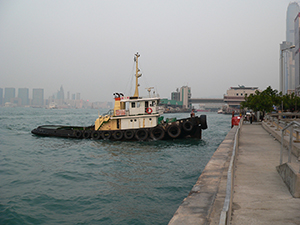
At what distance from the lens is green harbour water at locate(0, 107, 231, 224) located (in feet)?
24.1

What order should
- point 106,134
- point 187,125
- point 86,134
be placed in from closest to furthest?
point 187,125 < point 106,134 < point 86,134

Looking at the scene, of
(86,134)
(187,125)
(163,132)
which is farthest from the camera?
(86,134)

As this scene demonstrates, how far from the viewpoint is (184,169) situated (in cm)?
1240

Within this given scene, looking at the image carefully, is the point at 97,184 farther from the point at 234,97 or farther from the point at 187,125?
the point at 234,97

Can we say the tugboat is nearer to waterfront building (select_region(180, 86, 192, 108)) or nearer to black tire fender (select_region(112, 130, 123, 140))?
black tire fender (select_region(112, 130, 123, 140))

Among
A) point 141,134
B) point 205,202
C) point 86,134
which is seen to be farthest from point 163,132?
point 205,202

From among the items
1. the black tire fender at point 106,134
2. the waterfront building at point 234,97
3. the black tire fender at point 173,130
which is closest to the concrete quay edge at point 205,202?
the black tire fender at point 173,130

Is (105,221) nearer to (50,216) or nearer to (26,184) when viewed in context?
(50,216)

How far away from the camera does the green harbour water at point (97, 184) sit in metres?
7.34

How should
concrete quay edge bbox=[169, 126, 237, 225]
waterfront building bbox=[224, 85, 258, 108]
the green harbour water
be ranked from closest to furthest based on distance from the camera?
concrete quay edge bbox=[169, 126, 237, 225]
the green harbour water
waterfront building bbox=[224, 85, 258, 108]

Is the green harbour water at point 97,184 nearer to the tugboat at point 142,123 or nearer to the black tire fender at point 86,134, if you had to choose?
the tugboat at point 142,123

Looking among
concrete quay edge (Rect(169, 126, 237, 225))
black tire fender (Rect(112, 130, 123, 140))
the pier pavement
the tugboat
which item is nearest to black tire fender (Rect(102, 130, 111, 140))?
the tugboat

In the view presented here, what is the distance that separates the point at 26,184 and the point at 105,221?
5.56 meters

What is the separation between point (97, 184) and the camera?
33.6ft
